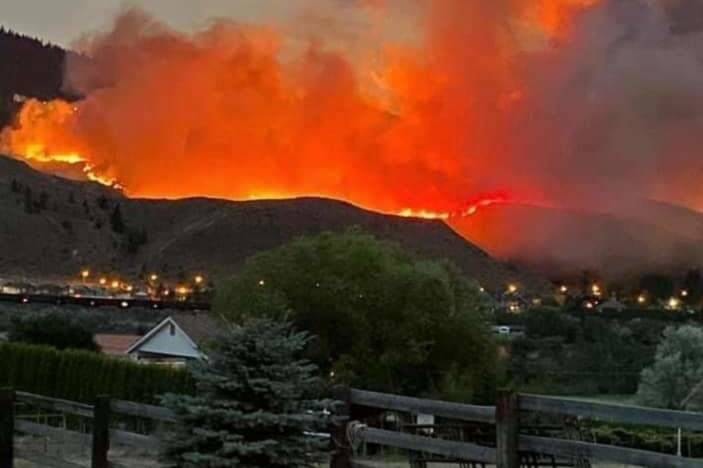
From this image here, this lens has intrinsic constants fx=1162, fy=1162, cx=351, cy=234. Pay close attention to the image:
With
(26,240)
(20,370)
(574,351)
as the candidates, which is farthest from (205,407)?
(26,240)

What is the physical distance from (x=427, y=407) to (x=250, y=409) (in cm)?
149

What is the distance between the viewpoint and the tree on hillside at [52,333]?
53.9 meters

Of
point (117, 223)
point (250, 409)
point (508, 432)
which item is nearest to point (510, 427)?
point (508, 432)

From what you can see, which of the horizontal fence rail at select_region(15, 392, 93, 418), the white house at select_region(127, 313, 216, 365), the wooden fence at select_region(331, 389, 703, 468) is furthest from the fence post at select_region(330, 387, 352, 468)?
the white house at select_region(127, 313, 216, 365)

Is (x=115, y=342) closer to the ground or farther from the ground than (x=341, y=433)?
farther from the ground

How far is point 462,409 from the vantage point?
850 centimetres

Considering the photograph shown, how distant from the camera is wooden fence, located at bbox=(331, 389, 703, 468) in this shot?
7.24 metres

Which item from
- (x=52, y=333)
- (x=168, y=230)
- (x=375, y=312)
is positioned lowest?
(x=52, y=333)

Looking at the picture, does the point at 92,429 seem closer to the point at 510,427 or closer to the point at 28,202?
the point at 510,427

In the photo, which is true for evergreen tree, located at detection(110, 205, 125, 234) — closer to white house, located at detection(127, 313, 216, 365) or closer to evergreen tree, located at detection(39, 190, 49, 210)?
evergreen tree, located at detection(39, 190, 49, 210)

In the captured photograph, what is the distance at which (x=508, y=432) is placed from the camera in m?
8.15

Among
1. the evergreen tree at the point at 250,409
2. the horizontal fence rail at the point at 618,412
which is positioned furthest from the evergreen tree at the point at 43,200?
the horizontal fence rail at the point at 618,412

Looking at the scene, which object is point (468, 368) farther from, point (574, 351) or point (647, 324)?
point (647, 324)

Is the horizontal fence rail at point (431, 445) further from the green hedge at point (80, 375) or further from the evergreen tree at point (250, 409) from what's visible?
the green hedge at point (80, 375)
